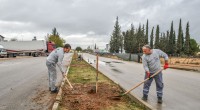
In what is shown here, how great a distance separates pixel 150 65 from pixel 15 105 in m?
4.05

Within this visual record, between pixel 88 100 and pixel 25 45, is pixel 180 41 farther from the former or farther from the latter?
pixel 88 100

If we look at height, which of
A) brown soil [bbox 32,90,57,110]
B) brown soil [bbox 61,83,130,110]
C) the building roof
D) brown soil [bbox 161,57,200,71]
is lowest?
brown soil [bbox 161,57,200,71]

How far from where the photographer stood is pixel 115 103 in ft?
27.7

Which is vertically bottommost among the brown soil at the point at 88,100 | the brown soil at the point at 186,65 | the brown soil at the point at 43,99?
the brown soil at the point at 186,65

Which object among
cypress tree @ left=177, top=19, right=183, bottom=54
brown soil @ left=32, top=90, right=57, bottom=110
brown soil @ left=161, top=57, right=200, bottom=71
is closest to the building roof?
brown soil @ left=161, top=57, right=200, bottom=71

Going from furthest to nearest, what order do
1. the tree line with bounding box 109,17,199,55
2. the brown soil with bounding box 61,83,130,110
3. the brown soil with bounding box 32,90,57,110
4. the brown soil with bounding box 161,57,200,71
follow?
1. the tree line with bounding box 109,17,199,55
2. the brown soil with bounding box 161,57,200,71
3. the brown soil with bounding box 32,90,57,110
4. the brown soil with bounding box 61,83,130,110

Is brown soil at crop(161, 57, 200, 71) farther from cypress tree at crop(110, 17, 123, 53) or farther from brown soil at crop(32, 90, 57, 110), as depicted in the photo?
cypress tree at crop(110, 17, 123, 53)

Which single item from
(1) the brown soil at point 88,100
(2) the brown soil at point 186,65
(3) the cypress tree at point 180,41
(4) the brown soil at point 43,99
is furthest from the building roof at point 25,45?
(3) the cypress tree at point 180,41

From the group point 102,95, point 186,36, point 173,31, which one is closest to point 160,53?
point 102,95

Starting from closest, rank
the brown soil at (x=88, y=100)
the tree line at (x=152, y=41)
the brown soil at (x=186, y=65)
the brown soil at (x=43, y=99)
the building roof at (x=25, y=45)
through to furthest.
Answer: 1. the brown soil at (x=88, y=100)
2. the brown soil at (x=43, y=99)
3. the brown soil at (x=186, y=65)
4. the building roof at (x=25, y=45)
5. the tree line at (x=152, y=41)

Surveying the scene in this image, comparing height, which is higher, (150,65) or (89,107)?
A: (150,65)

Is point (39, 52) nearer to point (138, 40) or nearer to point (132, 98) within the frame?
point (138, 40)

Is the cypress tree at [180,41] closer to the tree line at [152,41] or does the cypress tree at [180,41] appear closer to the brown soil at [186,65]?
the tree line at [152,41]

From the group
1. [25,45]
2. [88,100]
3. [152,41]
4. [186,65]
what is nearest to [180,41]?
[152,41]
